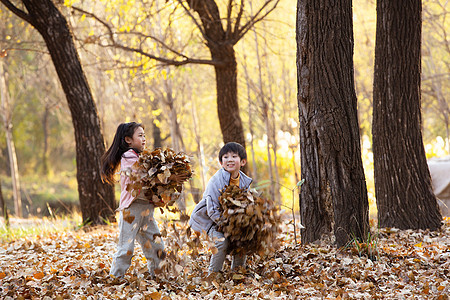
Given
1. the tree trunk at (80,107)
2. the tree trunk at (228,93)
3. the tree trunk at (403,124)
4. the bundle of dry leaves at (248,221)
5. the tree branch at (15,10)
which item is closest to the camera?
the bundle of dry leaves at (248,221)

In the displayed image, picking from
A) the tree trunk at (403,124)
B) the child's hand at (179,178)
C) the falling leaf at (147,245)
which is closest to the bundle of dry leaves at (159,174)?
the child's hand at (179,178)

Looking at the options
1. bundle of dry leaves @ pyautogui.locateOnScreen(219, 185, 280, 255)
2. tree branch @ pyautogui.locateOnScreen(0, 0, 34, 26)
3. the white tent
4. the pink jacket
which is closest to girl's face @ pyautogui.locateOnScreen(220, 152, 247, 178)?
bundle of dry leaves @ pyautogui.locateOnScreen(219, 185, 280, 255)

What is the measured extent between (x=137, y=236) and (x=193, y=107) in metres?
9.44

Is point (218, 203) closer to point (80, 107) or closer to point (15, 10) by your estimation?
point (80, 107)

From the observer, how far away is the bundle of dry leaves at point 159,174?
152 inches

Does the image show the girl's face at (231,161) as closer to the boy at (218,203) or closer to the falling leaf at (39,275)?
the boy at (218,203)

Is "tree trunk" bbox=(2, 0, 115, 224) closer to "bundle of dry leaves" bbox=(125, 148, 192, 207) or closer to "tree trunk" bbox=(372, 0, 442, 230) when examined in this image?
"bundle of dry leaves" bbox=(125, 148, 192, 207)

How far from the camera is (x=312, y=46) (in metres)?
4.52

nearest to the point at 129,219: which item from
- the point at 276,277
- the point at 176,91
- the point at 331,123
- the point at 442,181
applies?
the point at 276,277

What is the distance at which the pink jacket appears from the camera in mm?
4023

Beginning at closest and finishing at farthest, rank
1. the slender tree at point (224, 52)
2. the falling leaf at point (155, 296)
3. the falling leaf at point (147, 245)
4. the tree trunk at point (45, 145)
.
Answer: the falling leaf at point (155, 296)
the falling leaf at point (147, 245)
the slender tree at point (224, 52)
the tree trunk at point (45, 145)

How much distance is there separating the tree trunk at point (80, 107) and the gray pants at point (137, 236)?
357 cm

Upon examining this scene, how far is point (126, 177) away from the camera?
4051 millimetres

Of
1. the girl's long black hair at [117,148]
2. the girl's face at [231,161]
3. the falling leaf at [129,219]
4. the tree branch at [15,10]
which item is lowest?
the falling leaf at [129,219]
